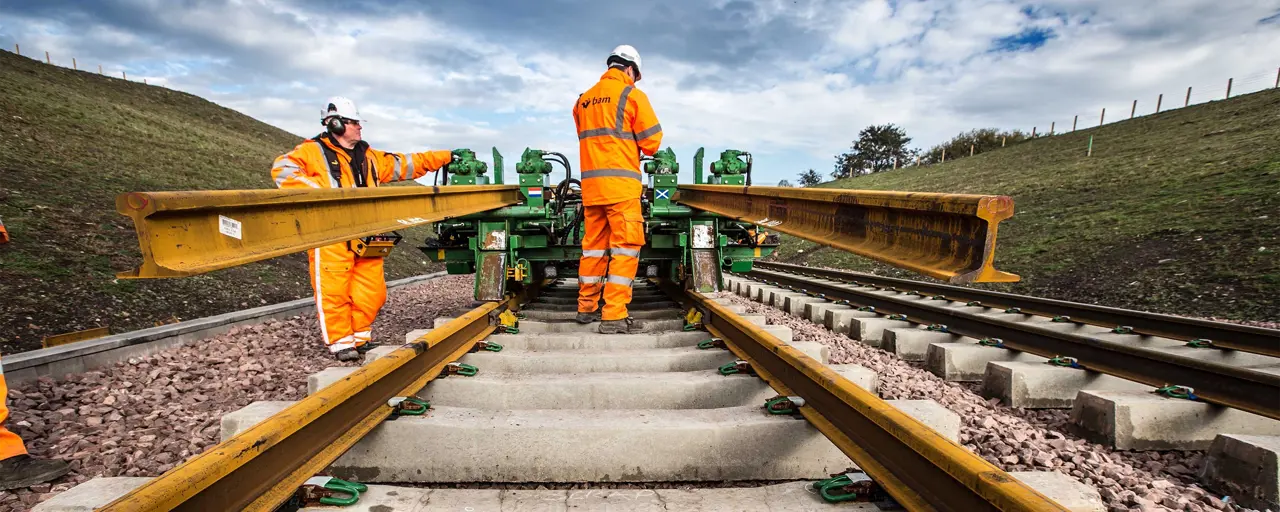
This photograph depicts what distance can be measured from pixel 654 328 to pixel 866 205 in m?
2.08

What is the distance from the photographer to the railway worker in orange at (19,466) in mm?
2225

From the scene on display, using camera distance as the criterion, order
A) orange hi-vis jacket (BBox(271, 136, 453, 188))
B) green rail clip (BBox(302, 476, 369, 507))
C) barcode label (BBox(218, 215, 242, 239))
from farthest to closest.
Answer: orange hi-vis jacket (BBox(271, 136, 453, 188)), barcode label (BBox(218, 215, 242, 239)), green rail clip (BBox(302, 476, 369, 507))

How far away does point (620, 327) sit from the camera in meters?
3.98

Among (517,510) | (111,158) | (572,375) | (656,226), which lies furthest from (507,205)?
(111,158)

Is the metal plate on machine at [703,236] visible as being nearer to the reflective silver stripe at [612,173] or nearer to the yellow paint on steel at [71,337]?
the reflective silver stripe at [612,173]

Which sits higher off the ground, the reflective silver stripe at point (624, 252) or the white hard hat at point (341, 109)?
the white hard hat at point (341, 109)

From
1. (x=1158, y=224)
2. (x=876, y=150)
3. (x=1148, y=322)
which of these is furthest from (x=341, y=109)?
(x=876, y=150)

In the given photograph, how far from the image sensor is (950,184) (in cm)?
2103

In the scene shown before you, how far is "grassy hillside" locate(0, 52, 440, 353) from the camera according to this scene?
5344 mm

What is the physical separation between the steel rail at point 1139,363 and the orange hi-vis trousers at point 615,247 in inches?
108

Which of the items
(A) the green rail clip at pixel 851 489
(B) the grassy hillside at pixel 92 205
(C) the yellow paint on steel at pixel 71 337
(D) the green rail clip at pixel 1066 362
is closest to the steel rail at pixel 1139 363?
(D) the green rail clip at pixel 1066 362

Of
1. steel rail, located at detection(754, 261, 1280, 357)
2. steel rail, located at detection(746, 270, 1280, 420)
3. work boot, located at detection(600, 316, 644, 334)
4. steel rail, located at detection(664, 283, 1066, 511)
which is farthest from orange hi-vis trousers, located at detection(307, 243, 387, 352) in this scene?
steel rail, located at detection(754, 261, 1280, 357)

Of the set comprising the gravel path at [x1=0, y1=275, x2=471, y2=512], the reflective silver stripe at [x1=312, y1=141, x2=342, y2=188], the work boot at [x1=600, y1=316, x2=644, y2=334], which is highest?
the reflective silver stripe at [x1=312, y1=141, x2=342, y2=188]

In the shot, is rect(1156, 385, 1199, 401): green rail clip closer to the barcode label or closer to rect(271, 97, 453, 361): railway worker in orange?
the barcode label
